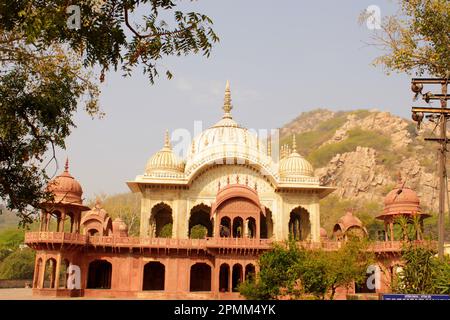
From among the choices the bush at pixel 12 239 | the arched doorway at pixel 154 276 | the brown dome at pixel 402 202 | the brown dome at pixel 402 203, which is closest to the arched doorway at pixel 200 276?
the arched doorway at pixel 154 276

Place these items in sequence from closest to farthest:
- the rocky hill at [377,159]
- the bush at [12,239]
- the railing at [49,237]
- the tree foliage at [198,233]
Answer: the railing at [49,237]
the tree foliage at [198,233]
the bush at [12,239]
the rocky hill at [377,159]

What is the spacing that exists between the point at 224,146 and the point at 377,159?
76134 mm

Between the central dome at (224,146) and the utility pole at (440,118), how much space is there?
18.1 metres

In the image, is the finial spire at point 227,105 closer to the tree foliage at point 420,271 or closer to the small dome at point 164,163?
the small dome at point 164,163

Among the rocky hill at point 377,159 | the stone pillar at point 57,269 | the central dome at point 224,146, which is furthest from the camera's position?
the rocky hill at point 377,159

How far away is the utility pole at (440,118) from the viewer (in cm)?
1109

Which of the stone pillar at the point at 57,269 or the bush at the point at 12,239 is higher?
the bush at the point at 12,239

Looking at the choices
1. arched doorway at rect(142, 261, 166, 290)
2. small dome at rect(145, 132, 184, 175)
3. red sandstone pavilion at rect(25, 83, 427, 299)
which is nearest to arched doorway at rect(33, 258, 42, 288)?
red sandstone pavilion at rect(25, 83, 427, 299)

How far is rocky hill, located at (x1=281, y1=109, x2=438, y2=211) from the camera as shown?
87562 millimetres

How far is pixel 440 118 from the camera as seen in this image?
11445mm

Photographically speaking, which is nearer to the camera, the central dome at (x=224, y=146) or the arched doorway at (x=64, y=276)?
the arched doorway at (x=64, y=276)

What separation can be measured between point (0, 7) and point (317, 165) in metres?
105

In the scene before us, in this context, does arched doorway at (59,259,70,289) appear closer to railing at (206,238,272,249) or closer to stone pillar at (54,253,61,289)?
stone pillar at (54,253,61,289)
